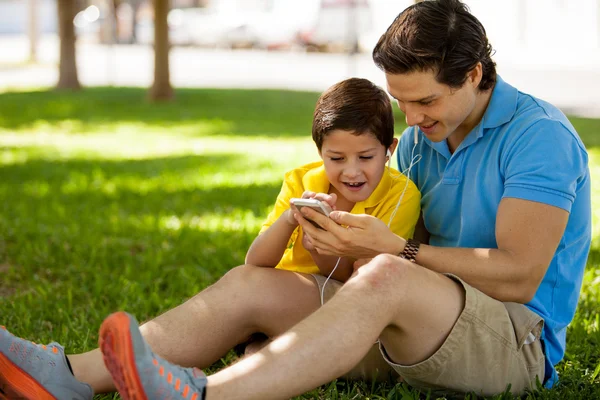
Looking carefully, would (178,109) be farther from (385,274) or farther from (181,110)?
(385,274)

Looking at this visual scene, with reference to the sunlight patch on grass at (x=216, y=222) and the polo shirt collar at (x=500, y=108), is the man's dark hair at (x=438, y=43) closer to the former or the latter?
the polo shirt collar at (x=500, y=108)

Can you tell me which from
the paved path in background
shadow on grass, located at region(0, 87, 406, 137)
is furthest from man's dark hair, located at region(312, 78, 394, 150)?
the paved path in background

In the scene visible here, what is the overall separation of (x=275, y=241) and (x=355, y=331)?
0.67 m

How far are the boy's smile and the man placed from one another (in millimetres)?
199

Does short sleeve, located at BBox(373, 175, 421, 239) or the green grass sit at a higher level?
short sleeve, located at BBox(373, 175, 421, 239)

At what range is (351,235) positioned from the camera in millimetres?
2633

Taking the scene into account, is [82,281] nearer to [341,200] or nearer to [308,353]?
[341,200]

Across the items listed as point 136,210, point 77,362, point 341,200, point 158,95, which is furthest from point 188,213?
point 158,95

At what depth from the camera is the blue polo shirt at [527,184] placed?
262cm

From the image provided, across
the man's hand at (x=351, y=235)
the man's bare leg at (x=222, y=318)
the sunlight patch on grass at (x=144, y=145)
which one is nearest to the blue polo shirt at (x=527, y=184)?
the man's hand at (x=351, y=235)

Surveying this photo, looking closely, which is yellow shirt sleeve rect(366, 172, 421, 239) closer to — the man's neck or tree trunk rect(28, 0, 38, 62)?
the man's neck

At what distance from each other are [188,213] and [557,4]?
27680 millimetres

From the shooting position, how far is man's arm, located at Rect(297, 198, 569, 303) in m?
2.60

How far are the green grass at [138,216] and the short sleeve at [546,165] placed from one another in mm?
685
